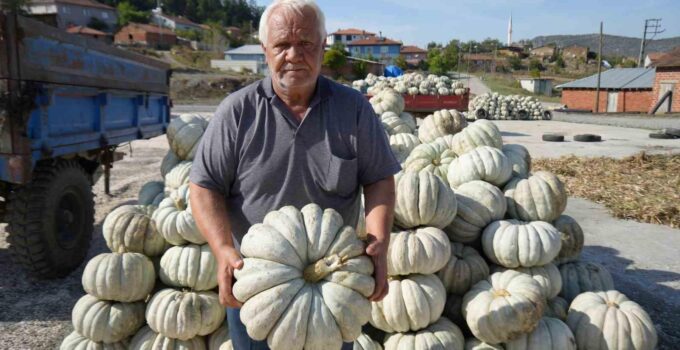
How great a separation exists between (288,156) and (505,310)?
72.9 inches

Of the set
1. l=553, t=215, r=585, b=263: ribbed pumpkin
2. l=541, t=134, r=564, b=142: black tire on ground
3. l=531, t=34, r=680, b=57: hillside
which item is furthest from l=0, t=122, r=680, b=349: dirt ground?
l=531, t=34, r=680, b=57: hillside

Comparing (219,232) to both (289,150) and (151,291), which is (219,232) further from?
(151,291)

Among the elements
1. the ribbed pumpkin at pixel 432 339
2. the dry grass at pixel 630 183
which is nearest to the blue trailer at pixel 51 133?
the ribbed pumpkin at pixel 432 339

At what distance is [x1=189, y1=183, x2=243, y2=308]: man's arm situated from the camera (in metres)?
2.09

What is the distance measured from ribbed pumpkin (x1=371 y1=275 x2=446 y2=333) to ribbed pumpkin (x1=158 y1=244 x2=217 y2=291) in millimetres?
1192

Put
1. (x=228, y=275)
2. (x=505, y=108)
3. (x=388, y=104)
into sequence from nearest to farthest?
(x=228, y=275) → (x=388, y=104) → (x=505, y=108)

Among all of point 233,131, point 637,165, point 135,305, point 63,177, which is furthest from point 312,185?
point 637,165

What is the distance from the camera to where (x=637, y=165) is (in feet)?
35.3

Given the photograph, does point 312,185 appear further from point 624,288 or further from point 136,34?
point 136,34

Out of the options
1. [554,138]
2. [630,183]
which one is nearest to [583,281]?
[630,183]

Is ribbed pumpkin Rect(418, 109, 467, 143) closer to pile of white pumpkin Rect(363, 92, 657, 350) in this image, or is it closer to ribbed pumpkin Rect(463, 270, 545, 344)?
pile of white pumpkin Rect(363, 92, 657, 350)

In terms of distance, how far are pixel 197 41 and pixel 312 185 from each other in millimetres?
96648

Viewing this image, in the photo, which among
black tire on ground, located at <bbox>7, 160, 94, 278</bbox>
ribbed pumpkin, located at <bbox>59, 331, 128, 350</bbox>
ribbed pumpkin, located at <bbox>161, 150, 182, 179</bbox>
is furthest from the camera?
ribbed pumpkin, located at <bbox>161, 150, 182, 179</bbox>

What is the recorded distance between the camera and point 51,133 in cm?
472
